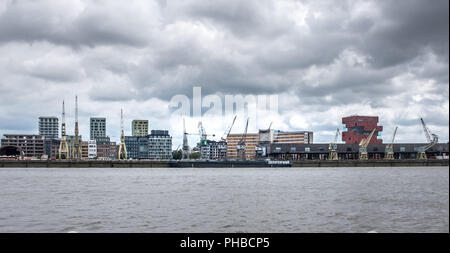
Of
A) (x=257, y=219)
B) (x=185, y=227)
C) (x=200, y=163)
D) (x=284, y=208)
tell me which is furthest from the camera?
(x=200, y=163)

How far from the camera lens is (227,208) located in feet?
115

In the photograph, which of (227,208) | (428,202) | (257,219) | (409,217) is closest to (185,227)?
(257,219)

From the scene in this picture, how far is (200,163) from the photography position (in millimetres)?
A: 197875

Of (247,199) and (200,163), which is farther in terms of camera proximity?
(200,163)
